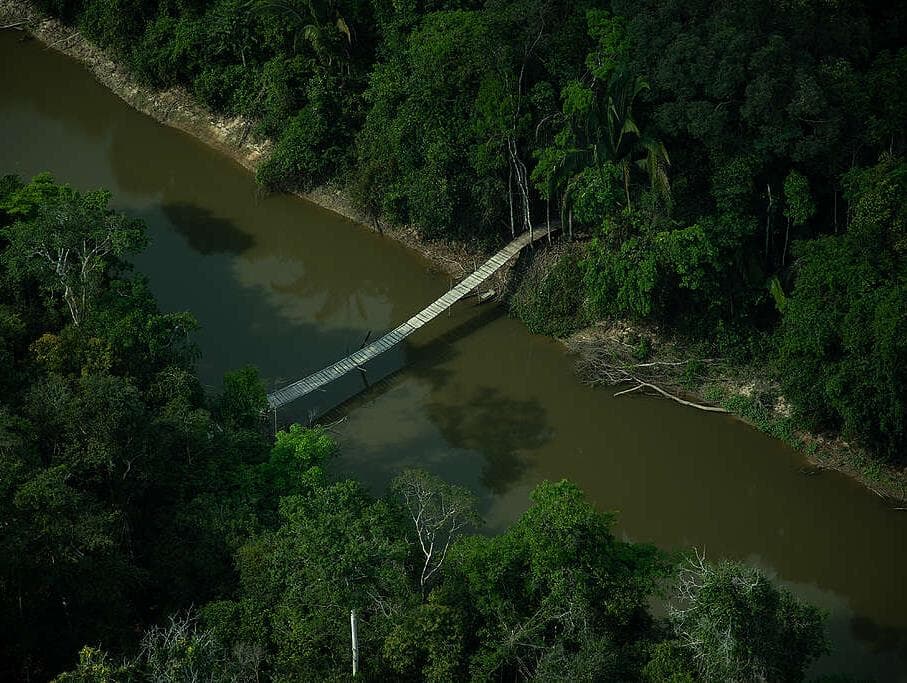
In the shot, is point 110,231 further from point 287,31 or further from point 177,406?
point 287,31

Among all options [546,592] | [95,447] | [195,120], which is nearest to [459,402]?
[546,592]

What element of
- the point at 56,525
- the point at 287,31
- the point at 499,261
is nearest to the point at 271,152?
the point at 287,31

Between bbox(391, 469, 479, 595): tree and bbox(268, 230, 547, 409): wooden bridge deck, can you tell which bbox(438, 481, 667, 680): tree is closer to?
bbox(391, 469, 479, 595): tree

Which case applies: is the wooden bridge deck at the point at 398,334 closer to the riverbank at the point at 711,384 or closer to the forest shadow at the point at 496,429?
the forest shadow at the point at 496,429

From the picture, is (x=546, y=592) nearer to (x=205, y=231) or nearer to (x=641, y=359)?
(x=641, y=359)

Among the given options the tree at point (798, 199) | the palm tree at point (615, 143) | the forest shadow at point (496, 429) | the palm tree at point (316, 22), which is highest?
the palm tree at point (316, 22)

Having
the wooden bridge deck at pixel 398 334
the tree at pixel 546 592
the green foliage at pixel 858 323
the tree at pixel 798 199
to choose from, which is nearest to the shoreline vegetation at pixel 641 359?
the wooden bridge deck at pixel 398 334
